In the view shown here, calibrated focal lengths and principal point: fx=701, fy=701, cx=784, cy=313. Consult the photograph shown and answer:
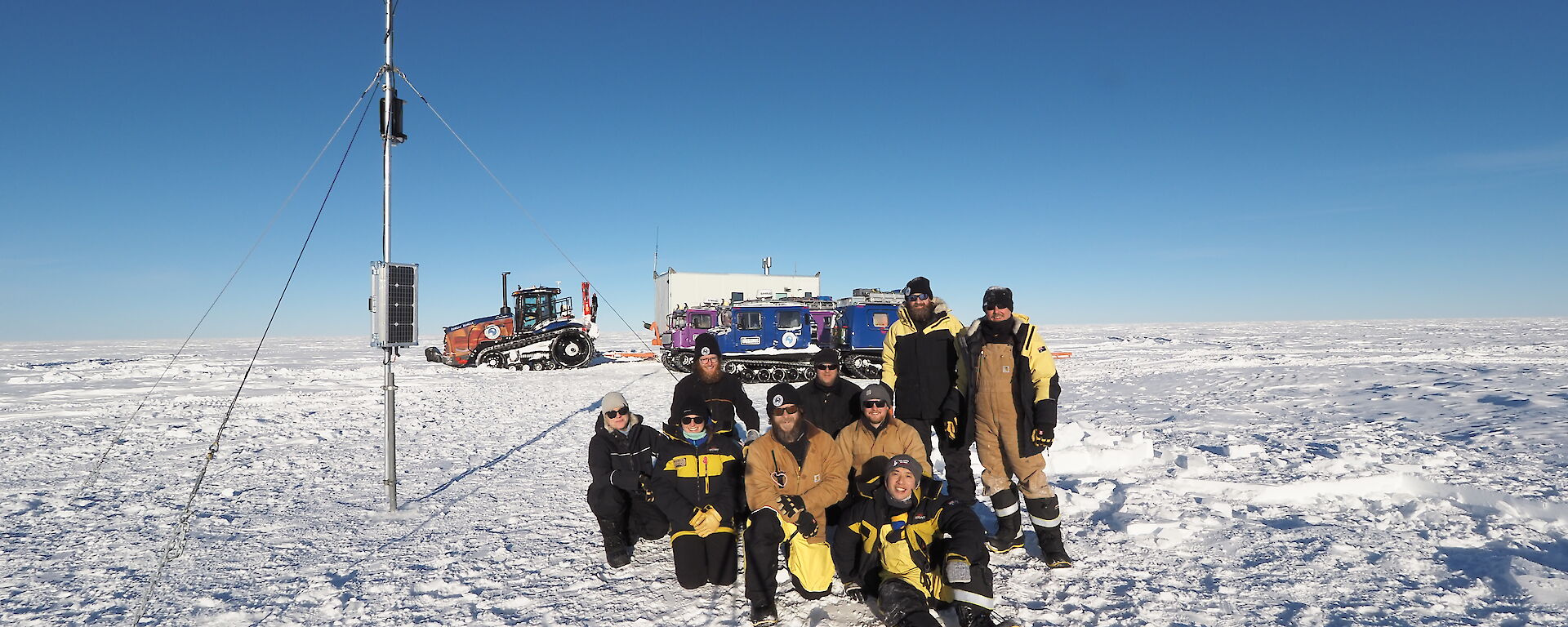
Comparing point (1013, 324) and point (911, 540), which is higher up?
point (1013, 324)

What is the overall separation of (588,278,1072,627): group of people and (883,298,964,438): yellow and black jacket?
1 cm

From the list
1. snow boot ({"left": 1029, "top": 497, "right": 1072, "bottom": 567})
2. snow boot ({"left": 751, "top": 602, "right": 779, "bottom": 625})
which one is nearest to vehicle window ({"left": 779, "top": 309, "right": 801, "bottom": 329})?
snow boot ({"left": 1029, "top": 497, "right": 1072, "bottom": 567})

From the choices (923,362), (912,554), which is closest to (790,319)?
(923,362)

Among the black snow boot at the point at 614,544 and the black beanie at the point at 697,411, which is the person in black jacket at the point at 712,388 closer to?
the black beanie at the point at 697,411

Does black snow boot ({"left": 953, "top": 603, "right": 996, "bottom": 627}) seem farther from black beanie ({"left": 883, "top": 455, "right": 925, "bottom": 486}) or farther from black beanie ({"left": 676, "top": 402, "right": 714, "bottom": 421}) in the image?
black beanie ({"left": 676, "top": 402, "right": 714, "bottom": 421})

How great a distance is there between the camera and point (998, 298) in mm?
4148

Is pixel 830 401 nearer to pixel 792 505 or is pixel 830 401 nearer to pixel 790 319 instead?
pixel 792 505

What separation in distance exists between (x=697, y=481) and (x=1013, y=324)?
207 cm

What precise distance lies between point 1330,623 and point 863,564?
2.17 metres

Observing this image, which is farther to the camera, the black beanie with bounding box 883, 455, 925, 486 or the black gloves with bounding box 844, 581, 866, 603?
the black gloves with bounding box 844, 581, 866, 603

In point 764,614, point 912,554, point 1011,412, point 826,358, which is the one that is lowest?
point 764,614

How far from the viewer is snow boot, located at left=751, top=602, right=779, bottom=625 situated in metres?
3.48

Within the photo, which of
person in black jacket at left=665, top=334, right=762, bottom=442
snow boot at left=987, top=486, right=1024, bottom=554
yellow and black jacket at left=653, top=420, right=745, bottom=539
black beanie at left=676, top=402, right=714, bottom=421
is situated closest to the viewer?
yellow and black jacket at left=653, top=420, right=745, bottom=539

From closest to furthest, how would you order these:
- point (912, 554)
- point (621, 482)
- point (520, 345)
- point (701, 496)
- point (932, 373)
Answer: point (912, 554)
point (701, 496)
point (621, 482)
point (932, 373)
point (520, 345)
